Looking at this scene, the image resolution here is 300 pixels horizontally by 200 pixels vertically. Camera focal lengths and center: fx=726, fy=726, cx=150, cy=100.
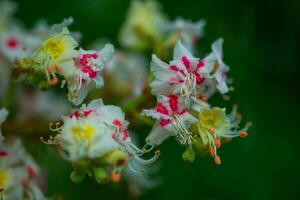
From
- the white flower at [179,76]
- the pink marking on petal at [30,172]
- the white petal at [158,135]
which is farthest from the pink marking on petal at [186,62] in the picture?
the pink marking on petal at [30,172]

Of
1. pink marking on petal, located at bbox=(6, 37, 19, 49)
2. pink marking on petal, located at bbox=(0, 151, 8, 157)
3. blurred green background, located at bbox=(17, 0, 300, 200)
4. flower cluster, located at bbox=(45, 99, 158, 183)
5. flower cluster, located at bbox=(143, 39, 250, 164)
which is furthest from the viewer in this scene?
blurred green background, located at bbox=(17, 0, 300, 200)

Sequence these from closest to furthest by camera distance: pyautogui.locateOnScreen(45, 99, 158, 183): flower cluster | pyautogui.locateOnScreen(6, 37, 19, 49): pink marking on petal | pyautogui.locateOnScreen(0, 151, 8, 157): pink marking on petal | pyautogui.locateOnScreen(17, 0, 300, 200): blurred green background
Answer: pyautogui.locateOnScreen(45, 99, 158, 183): flower cluster, pyautogui.locateOnScreen(0, 151, 8, 157): pink marking on petal, pyautogui.locateOnScreen(6, 37, 19, 49): pink marking on petal, pyautogui.locateOnScreen(17, 0, 300, 200): blurred green background

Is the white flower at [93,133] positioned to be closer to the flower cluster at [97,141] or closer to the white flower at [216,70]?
the flower cluster at [97,141]

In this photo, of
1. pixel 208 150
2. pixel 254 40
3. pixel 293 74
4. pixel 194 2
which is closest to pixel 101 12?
pixel 194 2

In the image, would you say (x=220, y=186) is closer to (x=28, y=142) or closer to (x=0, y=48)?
(x=28, y=142)

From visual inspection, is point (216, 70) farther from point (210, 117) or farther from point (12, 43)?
point (12, 43)

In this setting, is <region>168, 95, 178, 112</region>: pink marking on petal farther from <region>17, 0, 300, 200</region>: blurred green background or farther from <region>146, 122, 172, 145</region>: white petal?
<region>17, 0, 300, 200</region>: blurred green background

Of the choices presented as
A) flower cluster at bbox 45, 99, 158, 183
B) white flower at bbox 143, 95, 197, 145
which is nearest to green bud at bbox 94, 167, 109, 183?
flower cluster at bbox 45, 99, 158, 183

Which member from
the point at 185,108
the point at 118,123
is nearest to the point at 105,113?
the point at 118,123
